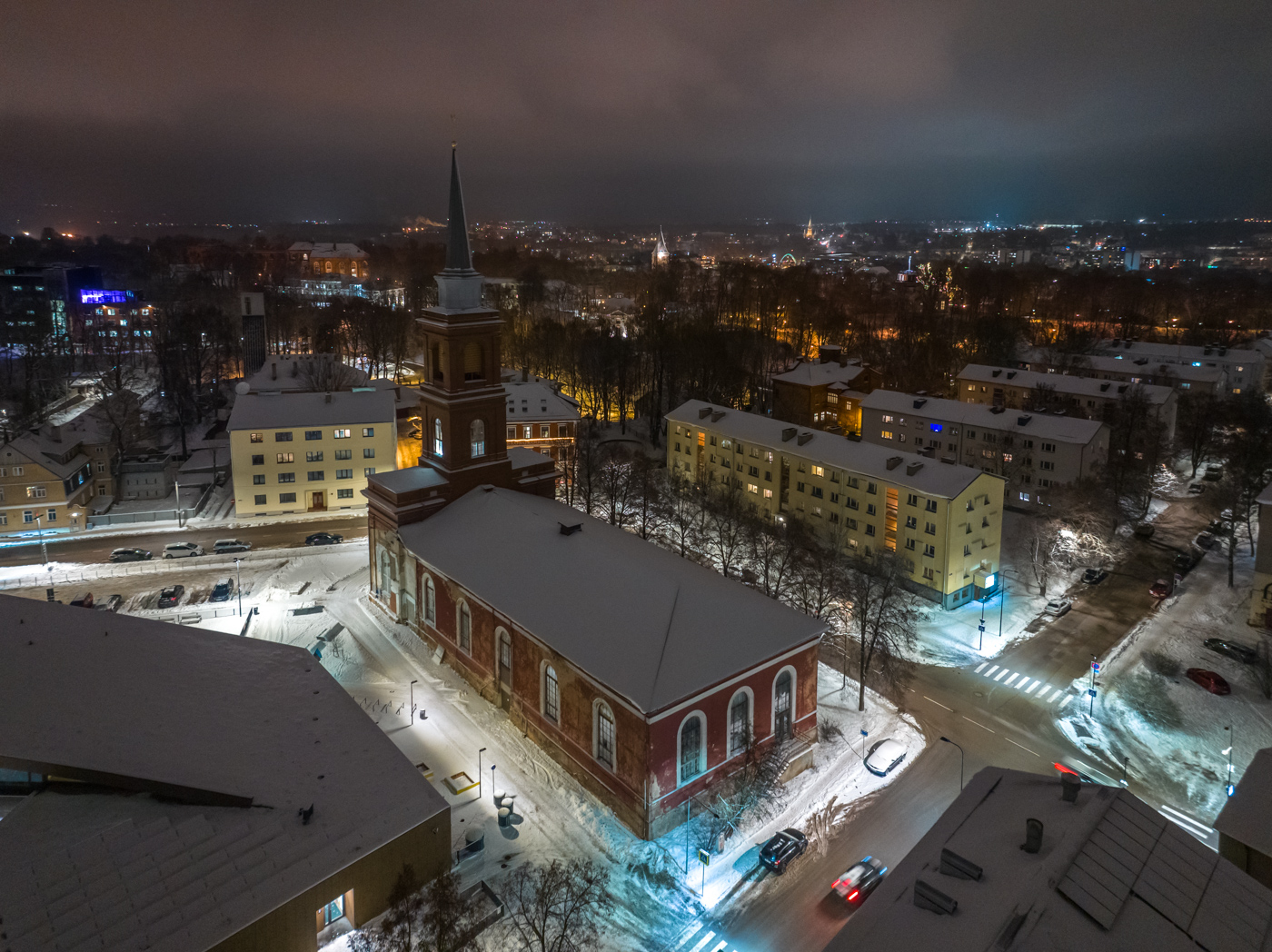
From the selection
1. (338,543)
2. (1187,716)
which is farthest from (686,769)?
(338,543)

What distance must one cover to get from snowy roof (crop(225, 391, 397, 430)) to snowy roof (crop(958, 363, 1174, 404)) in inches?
2125

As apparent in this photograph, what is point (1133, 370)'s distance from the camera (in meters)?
76.7

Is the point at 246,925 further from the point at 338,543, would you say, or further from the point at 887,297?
the point at 887,297

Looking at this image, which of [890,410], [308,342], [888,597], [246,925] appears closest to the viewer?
[246,925]

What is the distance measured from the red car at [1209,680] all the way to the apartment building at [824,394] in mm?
41893

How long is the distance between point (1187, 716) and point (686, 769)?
21057 mm

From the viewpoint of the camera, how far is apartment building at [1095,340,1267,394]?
78.5 metres

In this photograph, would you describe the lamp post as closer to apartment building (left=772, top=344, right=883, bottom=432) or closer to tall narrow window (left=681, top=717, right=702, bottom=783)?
tall narrow window (left=681, top=717, right=702, bottom=783)

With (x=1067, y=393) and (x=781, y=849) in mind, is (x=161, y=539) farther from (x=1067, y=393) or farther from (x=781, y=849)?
(x=1067, y=393)

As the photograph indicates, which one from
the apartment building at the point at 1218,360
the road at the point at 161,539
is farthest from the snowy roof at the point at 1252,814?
the apartment building at the point at 1218,360

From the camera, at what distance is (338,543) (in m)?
47.5

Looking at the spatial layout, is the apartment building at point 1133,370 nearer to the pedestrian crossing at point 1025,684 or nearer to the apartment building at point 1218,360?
the apartment building at point 1218,360

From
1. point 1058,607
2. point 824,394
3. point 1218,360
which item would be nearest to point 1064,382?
point 824,394

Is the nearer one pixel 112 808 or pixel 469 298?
pixel 112 808
